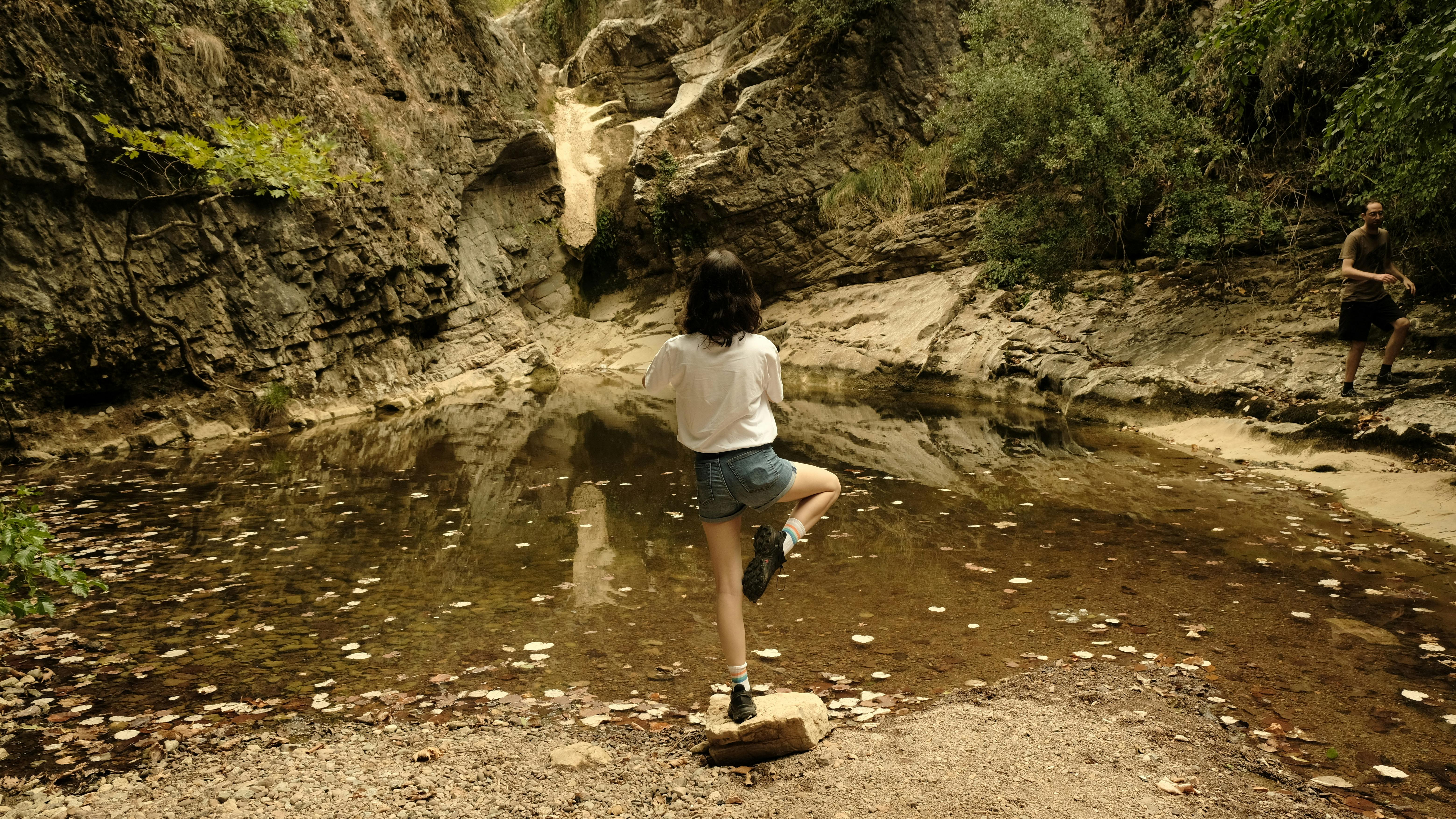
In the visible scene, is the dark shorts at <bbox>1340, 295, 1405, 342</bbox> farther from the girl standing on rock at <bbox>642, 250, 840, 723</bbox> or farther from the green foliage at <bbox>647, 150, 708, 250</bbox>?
the green foliage at <bbox>647, 150, 708, 250</bbox>

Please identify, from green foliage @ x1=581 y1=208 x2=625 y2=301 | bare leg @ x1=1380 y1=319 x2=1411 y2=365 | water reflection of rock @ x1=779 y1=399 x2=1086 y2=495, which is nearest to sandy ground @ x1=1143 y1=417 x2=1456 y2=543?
bare leg @ x1=1380 y1=319 x2=1411 y2=365

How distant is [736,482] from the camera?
3.71 meters

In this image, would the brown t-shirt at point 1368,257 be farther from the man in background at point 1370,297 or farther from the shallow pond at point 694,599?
the shallow pond at point 694,599

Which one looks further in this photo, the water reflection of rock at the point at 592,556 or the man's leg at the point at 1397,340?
the man's leg at the point at 1397,340

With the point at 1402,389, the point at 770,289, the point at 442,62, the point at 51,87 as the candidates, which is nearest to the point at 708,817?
the point at 1402,389

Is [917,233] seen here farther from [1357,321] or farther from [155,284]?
[155,284]

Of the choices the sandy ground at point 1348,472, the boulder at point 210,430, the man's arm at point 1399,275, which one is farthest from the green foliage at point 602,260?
the man's arm at point 1399,275

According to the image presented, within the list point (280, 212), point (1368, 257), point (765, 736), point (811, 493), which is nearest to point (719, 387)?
point (811, 493)

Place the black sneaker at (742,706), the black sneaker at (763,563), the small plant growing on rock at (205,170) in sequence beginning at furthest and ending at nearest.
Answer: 1. the small plant growing on rock at (205,170)
2. the black sneaker at (763,563)
3. the black sneaker at (742,706)

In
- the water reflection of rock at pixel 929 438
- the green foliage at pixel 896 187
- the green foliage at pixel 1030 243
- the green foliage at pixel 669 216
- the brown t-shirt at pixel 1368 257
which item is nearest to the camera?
the brown t-shirt at pixel 1368 257

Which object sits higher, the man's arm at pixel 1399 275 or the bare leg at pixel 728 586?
the man's arm at pixel 1399 275

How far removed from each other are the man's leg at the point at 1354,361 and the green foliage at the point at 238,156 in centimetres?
1560

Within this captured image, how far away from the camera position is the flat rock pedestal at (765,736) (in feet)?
11.6

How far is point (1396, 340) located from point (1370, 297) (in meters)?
0.60
